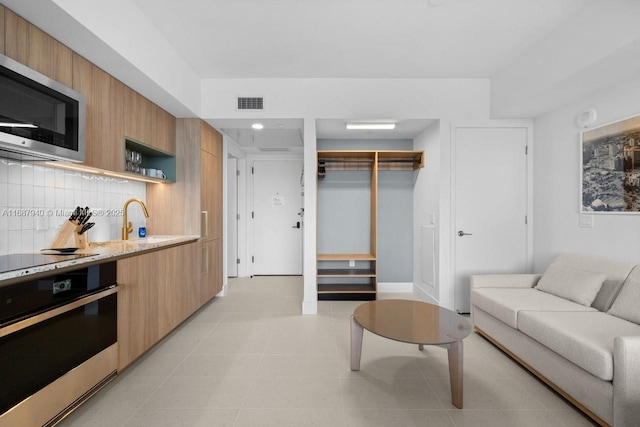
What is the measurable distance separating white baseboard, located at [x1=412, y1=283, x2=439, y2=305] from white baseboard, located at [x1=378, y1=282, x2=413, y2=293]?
75 millimetres

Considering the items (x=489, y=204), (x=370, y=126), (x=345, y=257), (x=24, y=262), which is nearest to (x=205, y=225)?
(x=345, y=257)

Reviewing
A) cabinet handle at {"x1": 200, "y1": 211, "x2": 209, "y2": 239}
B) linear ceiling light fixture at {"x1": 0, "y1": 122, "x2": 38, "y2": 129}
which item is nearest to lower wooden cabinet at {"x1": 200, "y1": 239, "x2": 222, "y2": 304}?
cabinet handle at {"x1": 200, "y1": 211, "x2": 209, "y2": 239}

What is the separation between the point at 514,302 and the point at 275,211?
3.77 meters

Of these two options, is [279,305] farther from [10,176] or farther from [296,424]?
[10,176]

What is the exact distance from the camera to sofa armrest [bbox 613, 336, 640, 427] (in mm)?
1381

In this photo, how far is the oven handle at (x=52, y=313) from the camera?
48.5 inches

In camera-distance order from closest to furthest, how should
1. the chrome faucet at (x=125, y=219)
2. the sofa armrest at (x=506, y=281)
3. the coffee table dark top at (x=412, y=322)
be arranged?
the coffee table dark top at (x=412, y=322), the chrome faucet at (x=125, y=219), the sofa armrest at (x=506, y=281)

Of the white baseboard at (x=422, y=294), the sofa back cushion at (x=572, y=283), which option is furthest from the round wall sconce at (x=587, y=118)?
the white baseboard at (x=422, y=294)

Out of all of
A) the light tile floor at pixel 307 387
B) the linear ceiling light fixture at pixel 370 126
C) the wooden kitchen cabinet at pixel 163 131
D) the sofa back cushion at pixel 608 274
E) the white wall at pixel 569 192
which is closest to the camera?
the light tile floor at pixel 307 387

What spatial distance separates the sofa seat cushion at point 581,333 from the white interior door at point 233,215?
4.17 metres

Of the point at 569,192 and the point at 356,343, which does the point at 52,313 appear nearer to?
the point at 356,343

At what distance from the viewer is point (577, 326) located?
180cm

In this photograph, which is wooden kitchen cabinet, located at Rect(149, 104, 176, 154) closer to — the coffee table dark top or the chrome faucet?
the chrome faucet

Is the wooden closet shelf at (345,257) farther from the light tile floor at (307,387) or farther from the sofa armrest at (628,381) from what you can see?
the sofa armrest at (628,381)
